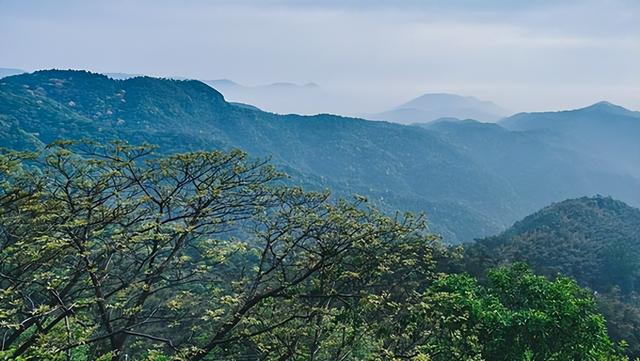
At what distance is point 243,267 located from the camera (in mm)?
8312

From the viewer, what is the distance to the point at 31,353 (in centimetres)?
616

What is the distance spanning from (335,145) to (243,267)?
452ft

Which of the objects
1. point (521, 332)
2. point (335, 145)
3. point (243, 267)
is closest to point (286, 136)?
point (335, 145)

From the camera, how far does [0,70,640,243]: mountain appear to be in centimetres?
8469

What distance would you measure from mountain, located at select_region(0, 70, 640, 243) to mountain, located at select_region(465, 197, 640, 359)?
31.0m

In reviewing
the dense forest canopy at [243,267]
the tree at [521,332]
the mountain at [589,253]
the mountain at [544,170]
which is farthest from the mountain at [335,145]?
the tree at [521,332]

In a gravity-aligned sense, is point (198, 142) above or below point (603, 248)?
above

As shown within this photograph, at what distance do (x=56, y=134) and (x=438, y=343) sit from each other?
75.4m

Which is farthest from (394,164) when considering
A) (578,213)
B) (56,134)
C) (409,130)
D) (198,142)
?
(56,134)

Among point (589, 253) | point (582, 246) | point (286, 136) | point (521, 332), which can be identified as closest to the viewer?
point (521, 332)

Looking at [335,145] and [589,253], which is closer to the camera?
[589,253]

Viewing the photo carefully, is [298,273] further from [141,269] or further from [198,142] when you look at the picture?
[198,142]

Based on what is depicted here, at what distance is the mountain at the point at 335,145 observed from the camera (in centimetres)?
8469

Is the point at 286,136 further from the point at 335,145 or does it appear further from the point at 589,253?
the point at 589,253
